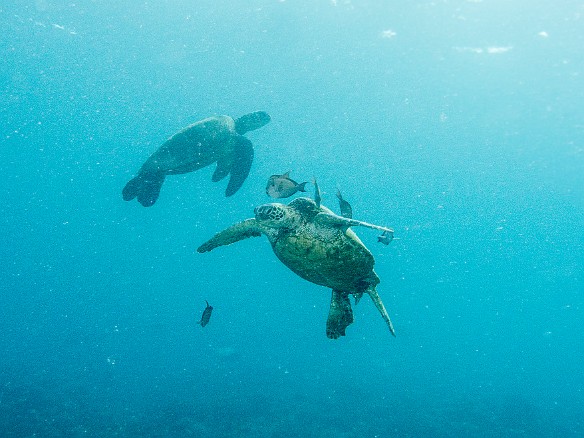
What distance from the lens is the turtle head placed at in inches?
141

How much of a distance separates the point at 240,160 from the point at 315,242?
482 centimetres

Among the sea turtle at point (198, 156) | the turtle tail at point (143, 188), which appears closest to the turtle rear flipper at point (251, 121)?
the sea turtle at point (198, 156)

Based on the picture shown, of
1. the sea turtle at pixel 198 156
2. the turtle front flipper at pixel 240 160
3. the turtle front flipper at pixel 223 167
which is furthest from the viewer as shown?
the turtle front flipper at pixel 223 167

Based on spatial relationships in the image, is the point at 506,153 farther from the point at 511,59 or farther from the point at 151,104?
the point at 151,104

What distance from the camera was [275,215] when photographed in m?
3.60

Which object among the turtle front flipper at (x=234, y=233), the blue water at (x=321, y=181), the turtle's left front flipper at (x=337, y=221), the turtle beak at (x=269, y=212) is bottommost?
the blue water at (x=321, y=181)

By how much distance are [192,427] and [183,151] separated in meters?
10.9

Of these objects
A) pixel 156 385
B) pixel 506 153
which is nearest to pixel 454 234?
pixel 506 153

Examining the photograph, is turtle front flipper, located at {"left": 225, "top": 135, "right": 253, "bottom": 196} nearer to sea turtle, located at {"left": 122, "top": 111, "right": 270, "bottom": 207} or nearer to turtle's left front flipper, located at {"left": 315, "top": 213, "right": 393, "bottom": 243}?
sea turtle, located at {"left": 122, "top": 111, "right": 270, "bottom": 207}

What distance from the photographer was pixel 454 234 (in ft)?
320

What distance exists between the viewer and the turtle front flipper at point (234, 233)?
4.08 metres

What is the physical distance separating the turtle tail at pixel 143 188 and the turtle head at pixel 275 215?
4.47 metres

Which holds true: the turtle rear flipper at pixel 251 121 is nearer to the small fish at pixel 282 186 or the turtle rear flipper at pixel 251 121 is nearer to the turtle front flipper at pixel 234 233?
the turtle front flipper at pixel 234 233

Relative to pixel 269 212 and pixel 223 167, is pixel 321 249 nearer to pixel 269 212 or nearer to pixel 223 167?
pixel 269 212
